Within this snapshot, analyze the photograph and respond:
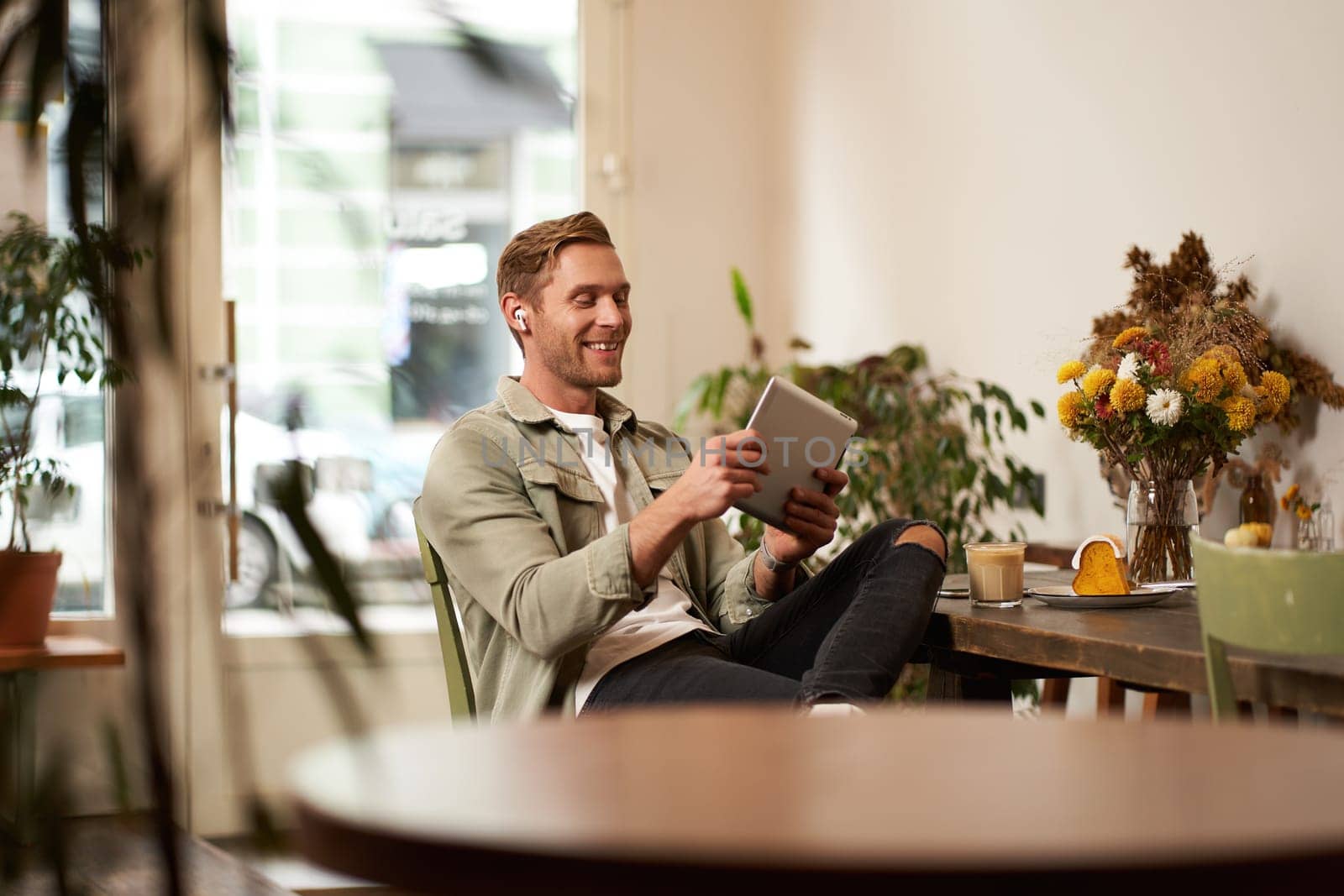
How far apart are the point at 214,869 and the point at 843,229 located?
11.7 ft

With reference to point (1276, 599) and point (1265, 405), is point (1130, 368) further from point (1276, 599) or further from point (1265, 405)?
point (1276, 599)

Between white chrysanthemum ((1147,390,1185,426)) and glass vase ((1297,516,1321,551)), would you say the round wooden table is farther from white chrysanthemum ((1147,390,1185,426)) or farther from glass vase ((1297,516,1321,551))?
glass vase ((1297,516,1321,551))

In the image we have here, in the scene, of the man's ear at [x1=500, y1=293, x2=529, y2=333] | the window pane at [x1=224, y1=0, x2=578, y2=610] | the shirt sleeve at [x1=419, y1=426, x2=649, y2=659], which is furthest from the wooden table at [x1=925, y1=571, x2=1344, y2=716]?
the window pane at [x1=224, y1=0, x2=578, y2=610]

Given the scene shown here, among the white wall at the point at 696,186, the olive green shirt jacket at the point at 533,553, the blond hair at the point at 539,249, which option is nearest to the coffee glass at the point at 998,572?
the olive green shirt jacket at the point at 533,553

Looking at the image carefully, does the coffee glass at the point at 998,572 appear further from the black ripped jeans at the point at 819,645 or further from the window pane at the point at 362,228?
the window pane at the point at 362,228

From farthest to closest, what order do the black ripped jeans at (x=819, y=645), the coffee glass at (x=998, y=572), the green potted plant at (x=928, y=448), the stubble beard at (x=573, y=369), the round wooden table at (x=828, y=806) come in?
1. the green potted plant at (x=928, y=448)
2. the stubble beard at (x=573, y=369)
3. the coffee glass at (x=998, y=572)
4. the black ripped jeans at (x=819, y=645)
5. the round wooden table at (x=828, y=806)

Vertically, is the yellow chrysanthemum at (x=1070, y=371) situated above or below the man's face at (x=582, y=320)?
below

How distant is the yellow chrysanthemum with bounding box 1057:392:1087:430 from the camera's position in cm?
222

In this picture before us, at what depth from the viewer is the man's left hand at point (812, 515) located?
215 centimetres

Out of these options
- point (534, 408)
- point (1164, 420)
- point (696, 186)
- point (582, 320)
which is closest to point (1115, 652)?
point (1164, 420)

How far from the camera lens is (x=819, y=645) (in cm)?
217

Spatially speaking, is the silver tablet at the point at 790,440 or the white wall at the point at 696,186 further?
the white wall at the point at 696,186

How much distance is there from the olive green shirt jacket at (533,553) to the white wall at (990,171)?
3.81 feet

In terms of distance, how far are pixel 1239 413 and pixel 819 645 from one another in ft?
2.38
